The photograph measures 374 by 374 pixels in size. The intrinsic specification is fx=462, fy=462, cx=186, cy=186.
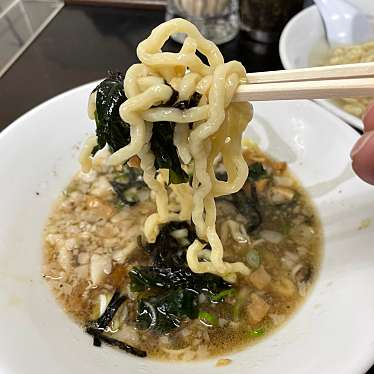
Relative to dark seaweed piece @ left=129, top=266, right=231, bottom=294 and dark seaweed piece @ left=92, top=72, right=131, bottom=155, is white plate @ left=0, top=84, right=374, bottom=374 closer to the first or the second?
dark seaweed piece @ left=129, top=266, right=231, bottom=294

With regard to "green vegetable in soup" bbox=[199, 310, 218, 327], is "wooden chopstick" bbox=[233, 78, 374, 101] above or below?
above

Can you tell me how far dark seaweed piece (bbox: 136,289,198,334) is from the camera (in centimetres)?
162

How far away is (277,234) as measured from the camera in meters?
1.94

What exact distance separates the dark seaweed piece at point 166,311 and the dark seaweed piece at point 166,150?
44 centimetres

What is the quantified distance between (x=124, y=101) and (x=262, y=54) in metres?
1.88

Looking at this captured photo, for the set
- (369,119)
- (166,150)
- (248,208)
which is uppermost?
(166,150)

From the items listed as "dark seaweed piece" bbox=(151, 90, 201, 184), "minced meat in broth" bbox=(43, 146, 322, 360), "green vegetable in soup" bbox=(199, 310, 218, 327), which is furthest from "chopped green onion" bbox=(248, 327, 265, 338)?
"dark seaweed piece" bbox=(151, 90, 201, 184)

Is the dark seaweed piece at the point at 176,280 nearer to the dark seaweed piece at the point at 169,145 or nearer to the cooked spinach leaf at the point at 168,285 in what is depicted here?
the cooked spinach leaf at the point at 168,285

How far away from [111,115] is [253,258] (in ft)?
2.73

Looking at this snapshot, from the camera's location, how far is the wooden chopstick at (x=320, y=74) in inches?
53.6

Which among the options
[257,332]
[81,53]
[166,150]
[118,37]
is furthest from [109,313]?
[118,37]

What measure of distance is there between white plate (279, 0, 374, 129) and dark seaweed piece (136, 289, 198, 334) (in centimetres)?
131

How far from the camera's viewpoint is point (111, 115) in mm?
1405

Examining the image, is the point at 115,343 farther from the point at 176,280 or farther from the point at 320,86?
the point at 320,86
